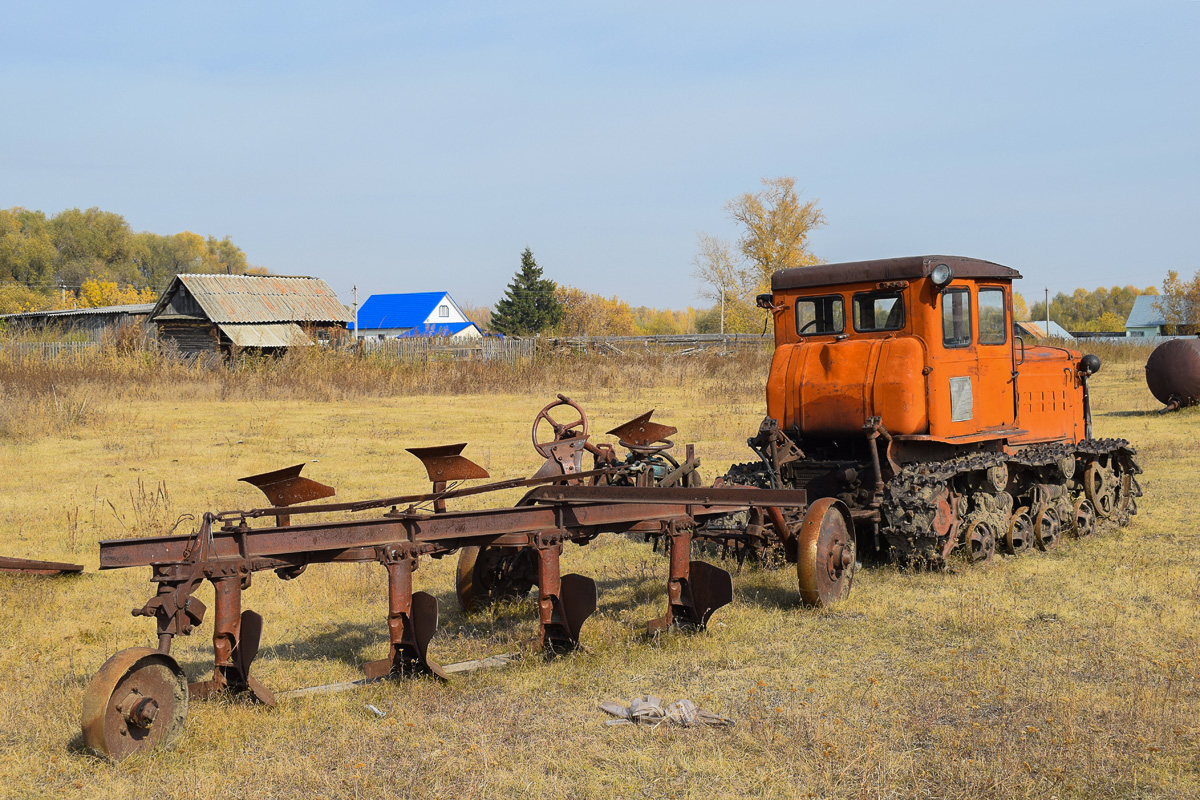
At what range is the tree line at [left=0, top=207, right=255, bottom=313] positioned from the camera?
210ft

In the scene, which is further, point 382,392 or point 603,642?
point 382,392

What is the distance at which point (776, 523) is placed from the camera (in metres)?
7.68

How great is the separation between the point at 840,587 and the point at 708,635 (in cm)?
130

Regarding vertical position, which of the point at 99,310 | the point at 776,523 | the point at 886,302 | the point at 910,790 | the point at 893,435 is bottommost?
the point at 910,790

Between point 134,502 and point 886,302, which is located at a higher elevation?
point 886,302

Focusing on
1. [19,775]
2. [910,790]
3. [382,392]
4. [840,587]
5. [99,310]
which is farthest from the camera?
[99,310]

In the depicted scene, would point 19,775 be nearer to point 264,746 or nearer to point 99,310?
point 264,746

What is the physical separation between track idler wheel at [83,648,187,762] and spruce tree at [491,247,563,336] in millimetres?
59911

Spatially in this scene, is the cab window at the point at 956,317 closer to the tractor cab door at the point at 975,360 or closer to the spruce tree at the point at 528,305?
the tractor cab door at the point at 975,360

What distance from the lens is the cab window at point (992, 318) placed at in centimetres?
918

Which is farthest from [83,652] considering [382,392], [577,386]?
[577,386]

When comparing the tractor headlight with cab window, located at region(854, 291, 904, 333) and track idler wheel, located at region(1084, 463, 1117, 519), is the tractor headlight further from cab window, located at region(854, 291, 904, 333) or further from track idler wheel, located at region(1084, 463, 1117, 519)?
track idler wheel, located at region(1084, 463, 1117, 519)

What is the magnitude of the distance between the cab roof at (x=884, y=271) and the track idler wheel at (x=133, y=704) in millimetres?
6260

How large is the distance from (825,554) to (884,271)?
276 centimetres
